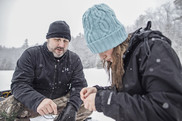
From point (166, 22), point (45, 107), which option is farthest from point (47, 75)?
point (166, 22)

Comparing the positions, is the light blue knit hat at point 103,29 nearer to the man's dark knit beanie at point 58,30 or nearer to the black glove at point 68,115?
the black glove at point 68,115

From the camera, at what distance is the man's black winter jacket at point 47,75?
2.50m

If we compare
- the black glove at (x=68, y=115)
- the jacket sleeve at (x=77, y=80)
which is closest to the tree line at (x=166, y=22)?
the jacket sleeve at (x=77, y=80)

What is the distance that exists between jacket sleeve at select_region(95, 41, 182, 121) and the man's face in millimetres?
2005

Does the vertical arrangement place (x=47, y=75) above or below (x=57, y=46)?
below

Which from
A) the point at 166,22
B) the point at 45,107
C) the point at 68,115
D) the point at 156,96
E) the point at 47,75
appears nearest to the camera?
the point at 156,96

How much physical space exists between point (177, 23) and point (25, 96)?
27.8 m

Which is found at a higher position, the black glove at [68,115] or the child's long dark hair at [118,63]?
the child's long dark hair at [118,63]

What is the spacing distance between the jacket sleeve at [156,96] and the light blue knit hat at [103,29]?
0.34 meters

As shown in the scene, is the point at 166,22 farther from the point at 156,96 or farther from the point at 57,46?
the point at 156,96

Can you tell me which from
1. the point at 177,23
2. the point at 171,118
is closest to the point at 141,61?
the point at 171,118

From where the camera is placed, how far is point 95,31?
127 cm

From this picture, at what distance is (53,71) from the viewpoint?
2.85 metres

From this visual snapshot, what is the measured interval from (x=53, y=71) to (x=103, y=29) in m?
1.88
